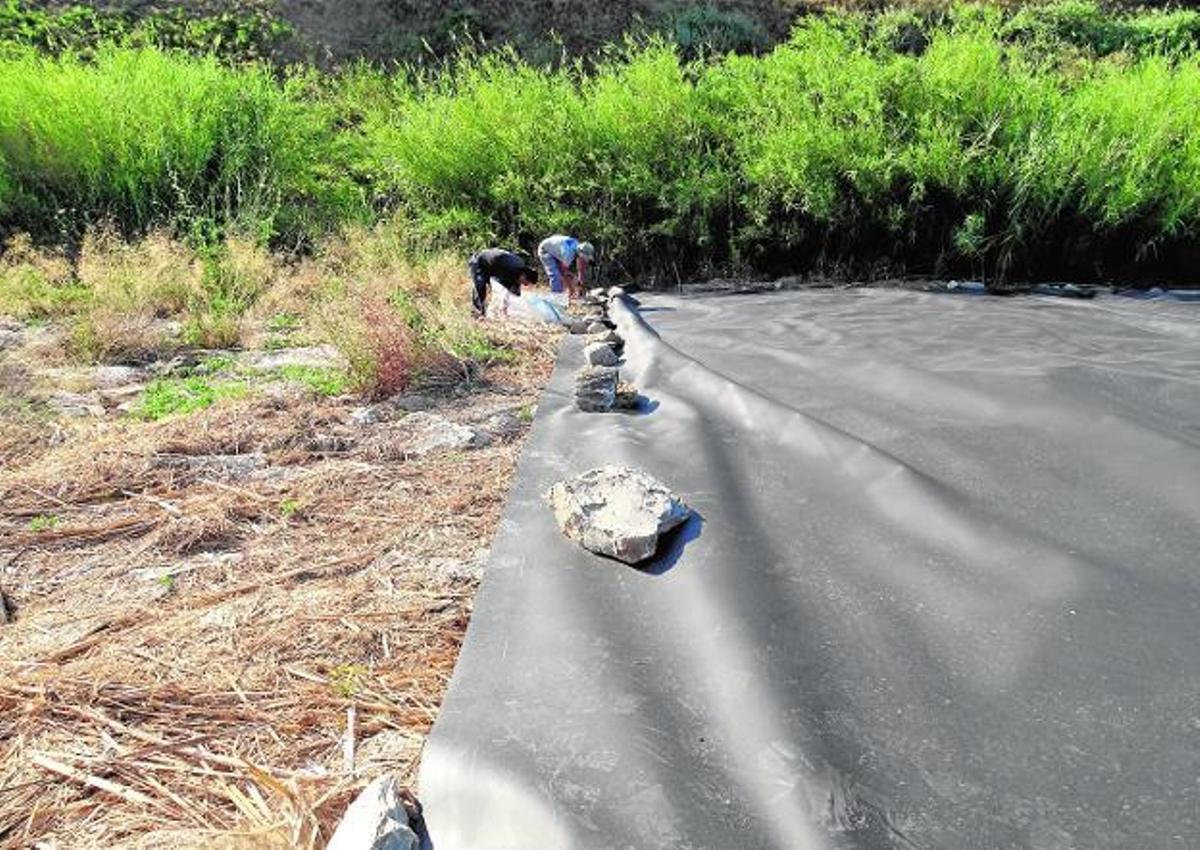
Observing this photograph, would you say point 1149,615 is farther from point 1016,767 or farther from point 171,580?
point 171,580

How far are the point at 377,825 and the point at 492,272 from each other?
14.4ft

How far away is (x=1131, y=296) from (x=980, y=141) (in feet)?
4.78

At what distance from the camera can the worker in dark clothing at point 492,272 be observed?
517cm

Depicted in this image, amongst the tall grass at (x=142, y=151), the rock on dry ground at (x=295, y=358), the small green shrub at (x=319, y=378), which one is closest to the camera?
the small green shrub at (x=319, y=378)

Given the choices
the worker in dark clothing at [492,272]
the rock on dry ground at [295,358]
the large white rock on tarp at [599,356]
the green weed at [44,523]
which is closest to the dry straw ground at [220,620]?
the green weed at [44,523]

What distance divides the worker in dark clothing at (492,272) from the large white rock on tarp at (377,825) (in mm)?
4103

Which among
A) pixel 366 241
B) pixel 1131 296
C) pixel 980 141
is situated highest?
pixel 980 141

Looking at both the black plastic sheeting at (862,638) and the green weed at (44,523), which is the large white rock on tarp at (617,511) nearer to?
the black plastic sheeting at (862,638)

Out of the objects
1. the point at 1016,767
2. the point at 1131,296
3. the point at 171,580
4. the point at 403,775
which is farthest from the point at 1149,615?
the point at 1131,296

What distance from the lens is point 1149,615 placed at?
1.61 meters

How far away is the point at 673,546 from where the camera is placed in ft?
6.47

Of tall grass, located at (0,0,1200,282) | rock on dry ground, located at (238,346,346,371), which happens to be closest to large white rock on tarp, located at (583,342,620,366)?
rock on dry ground, located at (238,346,346,371)

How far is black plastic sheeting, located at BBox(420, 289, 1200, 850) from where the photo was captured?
1233 mm

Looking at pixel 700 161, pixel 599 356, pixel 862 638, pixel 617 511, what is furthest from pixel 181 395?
pixel 700 161
